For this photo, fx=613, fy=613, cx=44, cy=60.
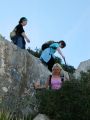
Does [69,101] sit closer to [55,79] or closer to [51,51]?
[55,79]

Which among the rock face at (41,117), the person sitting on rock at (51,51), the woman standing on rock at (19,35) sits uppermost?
the woman standing on rock at (19,35)

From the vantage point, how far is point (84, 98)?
1666cm

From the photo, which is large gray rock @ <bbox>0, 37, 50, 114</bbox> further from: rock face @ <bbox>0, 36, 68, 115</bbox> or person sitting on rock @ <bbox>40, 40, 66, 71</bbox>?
person sitting on rock @ <bbox>40, 40, 66, 71</bbox>

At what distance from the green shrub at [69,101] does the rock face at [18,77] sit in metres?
0.96

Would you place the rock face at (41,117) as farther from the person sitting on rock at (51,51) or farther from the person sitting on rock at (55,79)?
the person sitting on rock at (51,51)

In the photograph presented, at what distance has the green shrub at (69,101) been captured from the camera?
1656 cm

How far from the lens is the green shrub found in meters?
16.6

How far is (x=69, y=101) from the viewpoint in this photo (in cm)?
1673

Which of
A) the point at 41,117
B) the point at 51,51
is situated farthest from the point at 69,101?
the point at 51,51

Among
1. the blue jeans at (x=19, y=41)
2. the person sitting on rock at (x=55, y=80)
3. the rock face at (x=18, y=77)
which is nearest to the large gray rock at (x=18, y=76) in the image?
the rock face at (x=18, y=77)

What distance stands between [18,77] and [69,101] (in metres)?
2.33

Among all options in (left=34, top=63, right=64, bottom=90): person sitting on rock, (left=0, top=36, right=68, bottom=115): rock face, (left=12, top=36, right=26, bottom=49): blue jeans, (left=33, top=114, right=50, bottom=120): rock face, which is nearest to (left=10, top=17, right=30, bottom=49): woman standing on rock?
(left=12, top=36, right=26, bottom=49): blue jeans

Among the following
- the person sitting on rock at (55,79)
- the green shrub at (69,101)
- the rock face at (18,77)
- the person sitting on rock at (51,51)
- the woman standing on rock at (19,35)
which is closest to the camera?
the green shrub at (69,101)

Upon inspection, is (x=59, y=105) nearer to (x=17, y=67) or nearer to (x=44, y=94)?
(x=44, y=94)
